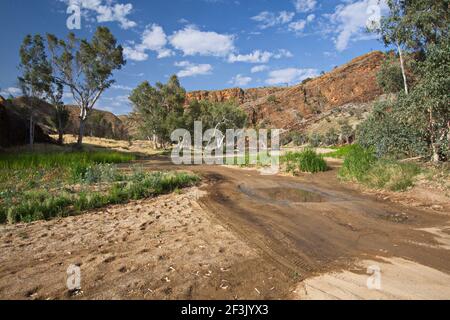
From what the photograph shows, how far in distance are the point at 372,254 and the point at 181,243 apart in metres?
2.86

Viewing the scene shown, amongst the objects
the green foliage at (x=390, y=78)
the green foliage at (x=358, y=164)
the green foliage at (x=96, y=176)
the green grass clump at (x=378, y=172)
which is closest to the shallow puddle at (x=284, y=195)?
the green grass clump at (x=378, y=172)

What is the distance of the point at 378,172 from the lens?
9.59 metres

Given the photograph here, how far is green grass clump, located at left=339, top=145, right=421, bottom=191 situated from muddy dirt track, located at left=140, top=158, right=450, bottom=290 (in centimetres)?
102

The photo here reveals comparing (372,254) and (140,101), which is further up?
(140,101)

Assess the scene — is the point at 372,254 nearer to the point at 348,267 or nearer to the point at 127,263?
the point at 348,267

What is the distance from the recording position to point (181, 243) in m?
4.30

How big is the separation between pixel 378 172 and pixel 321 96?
217ft

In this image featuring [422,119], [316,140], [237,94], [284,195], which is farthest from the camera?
[237,94]

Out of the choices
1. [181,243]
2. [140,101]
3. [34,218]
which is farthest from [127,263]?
[140,101]

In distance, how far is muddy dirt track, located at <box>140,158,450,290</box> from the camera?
12.6 feet

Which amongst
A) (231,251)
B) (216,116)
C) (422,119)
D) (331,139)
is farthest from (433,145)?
(216,116)

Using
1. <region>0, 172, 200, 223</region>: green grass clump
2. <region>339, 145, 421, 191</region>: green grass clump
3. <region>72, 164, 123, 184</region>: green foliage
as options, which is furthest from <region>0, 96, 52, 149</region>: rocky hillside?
<region>339, 145, 421, 191</region>: green grass clump

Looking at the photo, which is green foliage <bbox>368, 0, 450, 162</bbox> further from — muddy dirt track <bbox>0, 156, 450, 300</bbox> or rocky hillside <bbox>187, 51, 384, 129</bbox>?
rocky hillside <bbox>187, 51, 384, 129</bbox>

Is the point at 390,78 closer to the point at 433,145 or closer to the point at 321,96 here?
the point at 433,145
